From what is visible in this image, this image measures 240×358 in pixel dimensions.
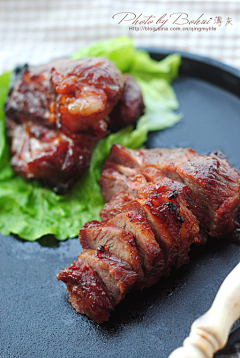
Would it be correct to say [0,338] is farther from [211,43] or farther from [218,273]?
[211,43]

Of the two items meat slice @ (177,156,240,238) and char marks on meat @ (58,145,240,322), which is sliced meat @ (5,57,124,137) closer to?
char marks on meat @ (58,145,240,322)

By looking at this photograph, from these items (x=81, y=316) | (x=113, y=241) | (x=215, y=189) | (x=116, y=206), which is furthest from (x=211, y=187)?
(x=81, y=316)

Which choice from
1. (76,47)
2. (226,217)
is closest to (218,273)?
(226,217)

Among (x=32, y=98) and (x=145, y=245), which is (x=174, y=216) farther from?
(x=32, y=98)

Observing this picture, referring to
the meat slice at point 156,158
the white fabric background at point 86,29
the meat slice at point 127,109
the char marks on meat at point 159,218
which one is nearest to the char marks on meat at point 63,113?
the meat slice at point 127,109

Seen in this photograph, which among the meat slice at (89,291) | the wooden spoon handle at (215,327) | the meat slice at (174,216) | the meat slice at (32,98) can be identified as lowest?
the meat slice at (89,291)

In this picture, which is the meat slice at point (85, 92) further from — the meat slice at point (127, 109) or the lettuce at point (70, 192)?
the lettuce at point (70, 192)
